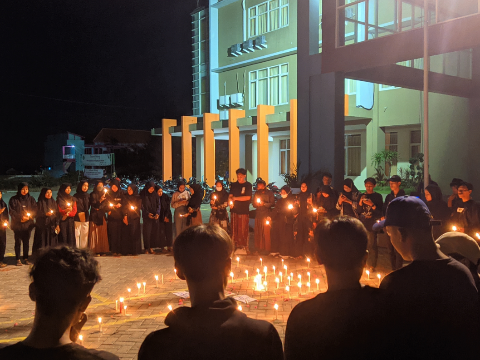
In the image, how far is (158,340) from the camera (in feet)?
6.75

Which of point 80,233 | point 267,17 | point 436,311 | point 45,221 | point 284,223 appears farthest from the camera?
point 267,17

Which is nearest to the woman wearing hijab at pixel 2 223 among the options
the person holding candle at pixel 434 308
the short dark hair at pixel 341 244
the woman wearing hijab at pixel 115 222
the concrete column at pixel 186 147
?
the woman wearing hijab at pixel 115 222

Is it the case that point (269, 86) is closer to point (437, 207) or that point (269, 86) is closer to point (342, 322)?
point (437, 207)

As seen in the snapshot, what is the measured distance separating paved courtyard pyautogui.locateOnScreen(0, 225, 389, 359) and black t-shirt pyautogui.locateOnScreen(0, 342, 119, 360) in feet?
10.3

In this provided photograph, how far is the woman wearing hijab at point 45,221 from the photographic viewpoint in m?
10.2

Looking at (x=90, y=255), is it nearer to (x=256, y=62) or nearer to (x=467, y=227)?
(x=467, y=227)

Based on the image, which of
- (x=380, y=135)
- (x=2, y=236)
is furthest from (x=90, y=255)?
(x=380, y=135)

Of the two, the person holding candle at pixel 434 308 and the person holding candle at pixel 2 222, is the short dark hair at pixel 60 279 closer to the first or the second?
the person holding candle at pixel 434 308

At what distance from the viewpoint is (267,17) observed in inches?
1012

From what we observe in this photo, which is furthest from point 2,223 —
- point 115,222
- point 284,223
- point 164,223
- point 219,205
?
point 284,223

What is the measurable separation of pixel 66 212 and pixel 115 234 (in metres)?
1.33

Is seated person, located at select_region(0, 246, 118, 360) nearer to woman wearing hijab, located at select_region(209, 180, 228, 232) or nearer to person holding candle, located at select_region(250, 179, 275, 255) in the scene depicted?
person holding candle, located at select_region(250, 179, 275, 255)

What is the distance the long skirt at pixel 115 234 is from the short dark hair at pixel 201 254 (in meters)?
9.20

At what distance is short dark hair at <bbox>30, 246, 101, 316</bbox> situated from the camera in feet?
6.70
